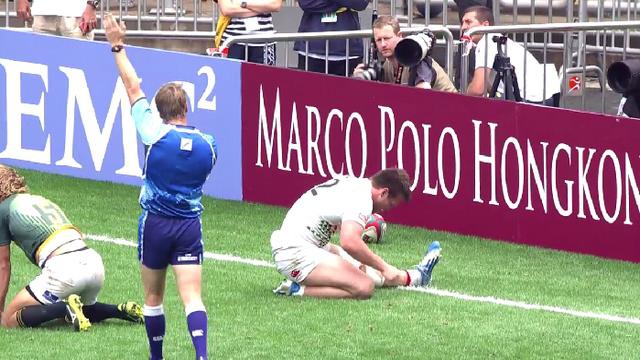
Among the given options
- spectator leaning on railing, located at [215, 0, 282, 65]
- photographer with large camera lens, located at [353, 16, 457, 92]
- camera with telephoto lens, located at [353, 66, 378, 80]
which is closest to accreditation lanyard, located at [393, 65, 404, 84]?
photographer with large camera lens, located at [353, 16, 457, 92]

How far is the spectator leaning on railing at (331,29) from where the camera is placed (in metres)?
15.8

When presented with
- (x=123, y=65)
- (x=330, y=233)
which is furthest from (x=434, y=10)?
(x=123, y=65)

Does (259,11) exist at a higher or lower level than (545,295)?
higher

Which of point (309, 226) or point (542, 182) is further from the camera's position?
point (542, 182)

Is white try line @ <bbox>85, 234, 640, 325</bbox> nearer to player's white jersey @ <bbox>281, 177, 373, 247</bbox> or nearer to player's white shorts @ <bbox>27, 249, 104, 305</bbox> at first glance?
player's white jersey @ <bbox>281, 177, 373, 247</bbox>

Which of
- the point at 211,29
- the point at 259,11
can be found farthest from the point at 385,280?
the point at 211,29

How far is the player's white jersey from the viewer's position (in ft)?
37.5

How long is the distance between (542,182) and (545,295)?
1.64 m

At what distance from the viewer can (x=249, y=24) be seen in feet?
54.0

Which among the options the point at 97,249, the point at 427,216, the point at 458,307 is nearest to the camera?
the point at 458,307

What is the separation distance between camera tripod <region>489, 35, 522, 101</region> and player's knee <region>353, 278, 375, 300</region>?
130 inches

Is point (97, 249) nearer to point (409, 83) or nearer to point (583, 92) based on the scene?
point (409, 83)

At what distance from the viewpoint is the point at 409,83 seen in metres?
14.6

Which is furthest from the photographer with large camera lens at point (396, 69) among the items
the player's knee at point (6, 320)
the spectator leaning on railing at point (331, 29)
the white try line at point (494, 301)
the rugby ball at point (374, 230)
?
the player's knee at point (6, 320)
